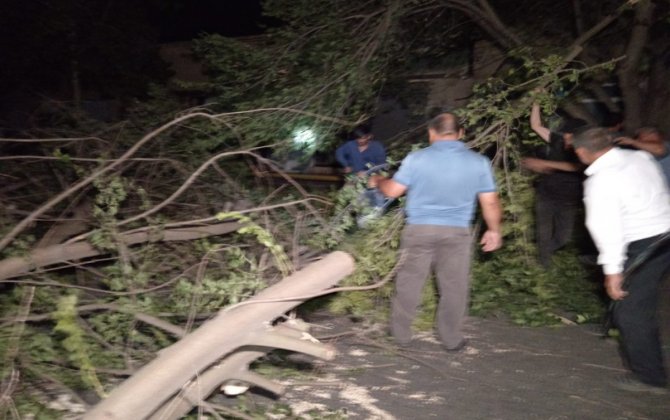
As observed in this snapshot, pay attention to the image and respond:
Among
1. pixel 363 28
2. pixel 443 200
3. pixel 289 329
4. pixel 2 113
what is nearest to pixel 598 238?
pixel 443 200

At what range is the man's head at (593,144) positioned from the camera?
4559 millimetres

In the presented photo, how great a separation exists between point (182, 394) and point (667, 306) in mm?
4678

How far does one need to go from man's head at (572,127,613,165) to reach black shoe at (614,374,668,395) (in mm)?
1456

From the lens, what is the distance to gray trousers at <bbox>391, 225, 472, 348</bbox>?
200 inches

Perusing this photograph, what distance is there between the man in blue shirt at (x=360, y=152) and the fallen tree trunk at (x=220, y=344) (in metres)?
3.74

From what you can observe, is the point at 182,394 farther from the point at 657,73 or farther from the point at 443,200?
the point at 657,73

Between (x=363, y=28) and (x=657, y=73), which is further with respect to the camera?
(x=657, y=73)

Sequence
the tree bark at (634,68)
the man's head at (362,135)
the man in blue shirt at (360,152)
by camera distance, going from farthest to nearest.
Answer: the man's head at (362,135) → the man in blue shirt at (360,152) → the tree bark at (634,68)

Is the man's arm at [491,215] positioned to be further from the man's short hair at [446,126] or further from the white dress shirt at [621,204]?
the white dress shirt at [621,204]

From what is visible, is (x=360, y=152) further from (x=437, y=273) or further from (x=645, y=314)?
(x=645, y=314)

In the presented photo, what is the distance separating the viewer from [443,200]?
5000mm

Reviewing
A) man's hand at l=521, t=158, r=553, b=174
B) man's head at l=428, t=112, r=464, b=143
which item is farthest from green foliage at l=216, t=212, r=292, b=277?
man's hand at l=521, t=158, r=553, b=174

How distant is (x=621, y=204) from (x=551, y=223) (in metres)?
2.79

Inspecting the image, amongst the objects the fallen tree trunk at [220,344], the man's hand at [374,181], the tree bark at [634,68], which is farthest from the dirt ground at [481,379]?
the tree bark at [634,68]
